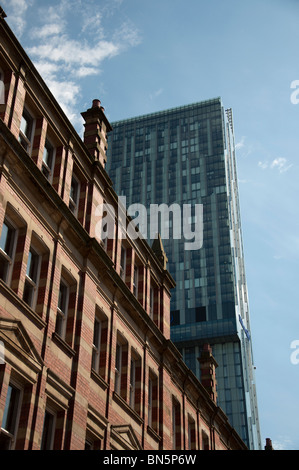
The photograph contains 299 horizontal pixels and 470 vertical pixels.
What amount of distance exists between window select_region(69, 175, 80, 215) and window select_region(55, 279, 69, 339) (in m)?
3.58

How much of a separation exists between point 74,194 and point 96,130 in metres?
4.45

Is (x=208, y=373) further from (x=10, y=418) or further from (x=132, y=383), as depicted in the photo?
(x=10, y=418)

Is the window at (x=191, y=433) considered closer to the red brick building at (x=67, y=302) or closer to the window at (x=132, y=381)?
the red brick building at (x=67, y=302)

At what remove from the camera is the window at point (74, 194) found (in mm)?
25544

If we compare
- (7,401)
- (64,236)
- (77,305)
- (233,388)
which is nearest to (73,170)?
(64,236)

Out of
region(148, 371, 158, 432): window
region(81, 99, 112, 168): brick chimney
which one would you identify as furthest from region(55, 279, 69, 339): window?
region(148, 371, 158, 432): window

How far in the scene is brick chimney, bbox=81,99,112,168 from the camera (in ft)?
94.6

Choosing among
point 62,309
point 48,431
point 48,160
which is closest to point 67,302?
point 62,309

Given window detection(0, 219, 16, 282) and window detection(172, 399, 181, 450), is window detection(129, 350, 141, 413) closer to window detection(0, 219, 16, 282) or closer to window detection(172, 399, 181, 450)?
window detection(172, 399, 181, 450)

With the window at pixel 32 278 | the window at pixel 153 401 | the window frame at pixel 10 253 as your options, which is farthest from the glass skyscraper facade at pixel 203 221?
the window frame at pixel 10 253

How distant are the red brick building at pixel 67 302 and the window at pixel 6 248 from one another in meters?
0.03

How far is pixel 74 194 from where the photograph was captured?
26.2m
